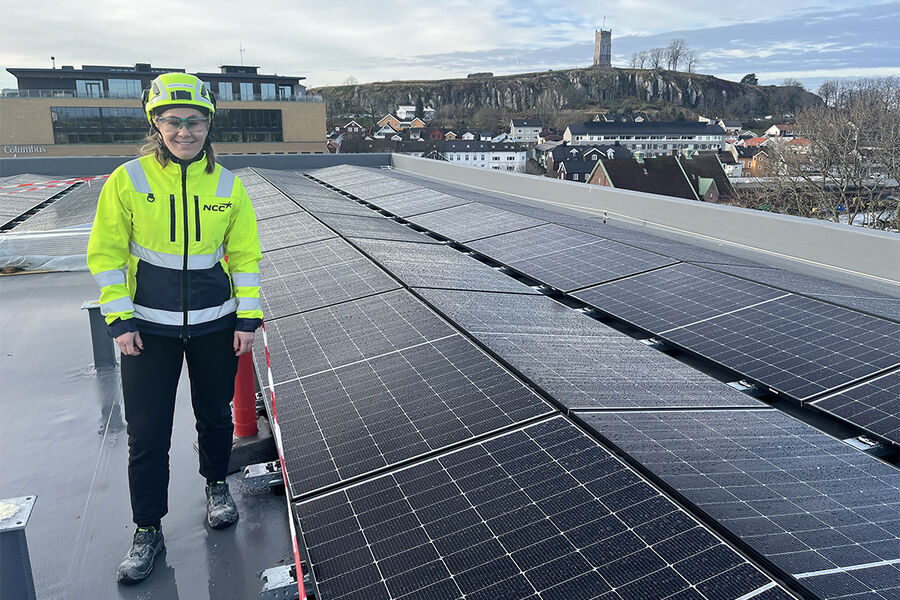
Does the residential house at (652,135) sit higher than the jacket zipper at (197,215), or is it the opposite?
the residential house at (652,135)

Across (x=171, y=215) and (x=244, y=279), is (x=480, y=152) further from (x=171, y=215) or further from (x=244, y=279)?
(x=171, y=215)

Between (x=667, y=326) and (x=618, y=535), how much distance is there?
3.54 m

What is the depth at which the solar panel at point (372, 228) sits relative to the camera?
904 cm

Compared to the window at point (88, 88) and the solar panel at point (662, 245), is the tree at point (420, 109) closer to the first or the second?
the window at point (88, 88)

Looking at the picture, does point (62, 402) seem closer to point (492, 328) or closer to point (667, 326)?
point (492, 328)

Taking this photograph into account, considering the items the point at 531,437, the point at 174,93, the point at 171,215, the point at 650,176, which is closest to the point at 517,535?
the point at 531,437

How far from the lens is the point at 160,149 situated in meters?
3.33

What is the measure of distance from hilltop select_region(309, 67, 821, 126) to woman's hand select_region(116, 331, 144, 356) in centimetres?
16908

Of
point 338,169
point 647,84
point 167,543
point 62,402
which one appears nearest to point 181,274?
point 167,543

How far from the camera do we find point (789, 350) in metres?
5.12

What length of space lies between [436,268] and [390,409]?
3.59 m

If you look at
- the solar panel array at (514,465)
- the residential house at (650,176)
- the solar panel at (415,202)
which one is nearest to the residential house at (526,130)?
the residential house at (650,176)

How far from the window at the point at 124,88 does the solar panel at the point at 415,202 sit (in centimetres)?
4310

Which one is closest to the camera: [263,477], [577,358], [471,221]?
[263,477]
